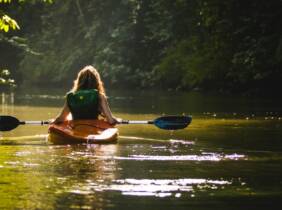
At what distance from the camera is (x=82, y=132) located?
17016 mm

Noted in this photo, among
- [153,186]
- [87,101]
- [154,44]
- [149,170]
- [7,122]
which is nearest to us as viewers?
[153,186]

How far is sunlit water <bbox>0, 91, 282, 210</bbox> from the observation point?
32.4 feet

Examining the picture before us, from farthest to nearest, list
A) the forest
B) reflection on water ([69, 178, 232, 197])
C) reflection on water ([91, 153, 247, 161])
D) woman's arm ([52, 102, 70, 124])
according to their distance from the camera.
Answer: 1. the forest
2. woman's arm ([52, 102, 70, 124])
3. reflection on water ([91, 153, 247, 161])
4. reflection on water ([69, 178, 232, 197])

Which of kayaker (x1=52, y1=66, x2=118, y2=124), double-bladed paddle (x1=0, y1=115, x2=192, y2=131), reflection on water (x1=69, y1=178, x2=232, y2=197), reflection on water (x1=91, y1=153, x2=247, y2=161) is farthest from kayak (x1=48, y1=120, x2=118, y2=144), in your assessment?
reflection on water (x1=69, y1=178, x2=232, y2=197)

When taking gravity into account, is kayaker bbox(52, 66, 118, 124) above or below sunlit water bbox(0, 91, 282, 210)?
above

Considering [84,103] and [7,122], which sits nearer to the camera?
[84,103]

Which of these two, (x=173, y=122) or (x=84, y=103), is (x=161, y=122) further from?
(x=84, y=103)

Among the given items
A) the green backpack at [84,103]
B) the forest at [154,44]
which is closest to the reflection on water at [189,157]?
the green backpack at [84,103]

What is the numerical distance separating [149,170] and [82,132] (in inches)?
187

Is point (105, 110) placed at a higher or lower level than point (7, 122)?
higher

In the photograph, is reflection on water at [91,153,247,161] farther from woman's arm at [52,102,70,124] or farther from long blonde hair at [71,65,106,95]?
long blonde hair at [71,65,106,95]

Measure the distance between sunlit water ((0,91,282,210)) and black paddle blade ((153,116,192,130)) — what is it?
26 cm

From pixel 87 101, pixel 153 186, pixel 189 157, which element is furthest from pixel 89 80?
pixel 153 186

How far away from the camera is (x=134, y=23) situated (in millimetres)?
58406
